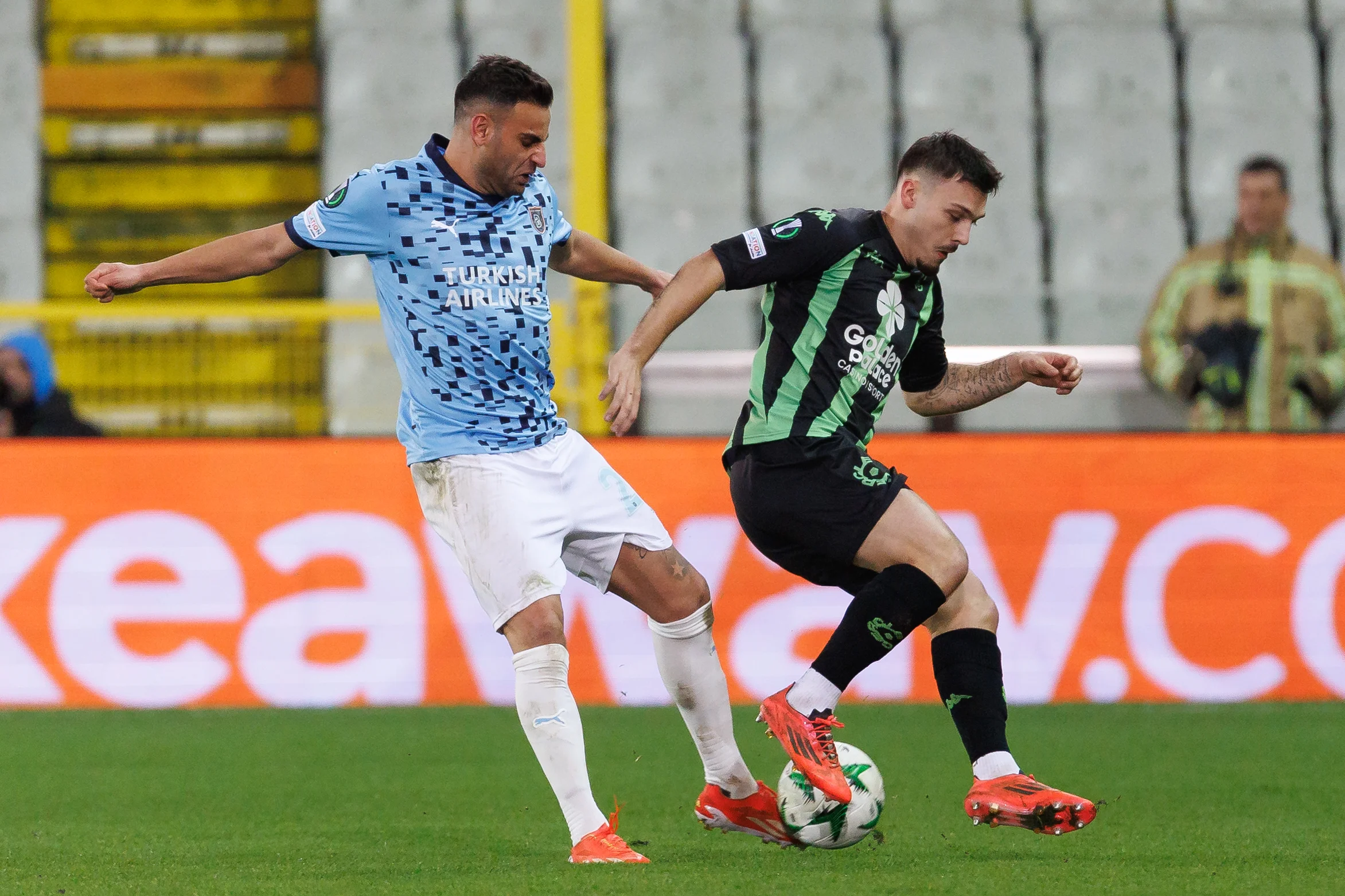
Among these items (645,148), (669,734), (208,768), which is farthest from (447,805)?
(645,148)

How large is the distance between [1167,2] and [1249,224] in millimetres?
3905

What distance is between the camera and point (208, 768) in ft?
19.9

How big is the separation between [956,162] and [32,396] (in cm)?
515

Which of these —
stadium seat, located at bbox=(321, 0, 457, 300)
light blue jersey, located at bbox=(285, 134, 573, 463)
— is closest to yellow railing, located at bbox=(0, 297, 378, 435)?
stadium seat, located at bbox=(321, 0, 457, 300)

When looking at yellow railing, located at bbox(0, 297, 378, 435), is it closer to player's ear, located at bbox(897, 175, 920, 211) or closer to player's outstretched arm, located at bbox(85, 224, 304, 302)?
player's outstretched arm, located at bbox(85, 224, 304, 302)

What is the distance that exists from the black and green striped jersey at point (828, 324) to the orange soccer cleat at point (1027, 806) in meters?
0.92

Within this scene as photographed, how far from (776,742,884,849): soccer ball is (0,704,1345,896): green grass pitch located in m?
0.05

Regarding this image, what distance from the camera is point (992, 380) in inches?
187

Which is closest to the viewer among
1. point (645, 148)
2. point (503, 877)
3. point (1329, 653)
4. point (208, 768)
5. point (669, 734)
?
point (503, 877)

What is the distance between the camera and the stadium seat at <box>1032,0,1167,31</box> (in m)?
11.3

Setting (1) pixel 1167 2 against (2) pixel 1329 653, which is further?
(1) pixel 1167 2

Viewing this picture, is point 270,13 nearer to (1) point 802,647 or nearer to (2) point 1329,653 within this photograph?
(1) point 802,647

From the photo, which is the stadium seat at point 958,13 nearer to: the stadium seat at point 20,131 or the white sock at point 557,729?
the stadium seat at point 20,131

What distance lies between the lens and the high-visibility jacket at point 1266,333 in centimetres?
790
